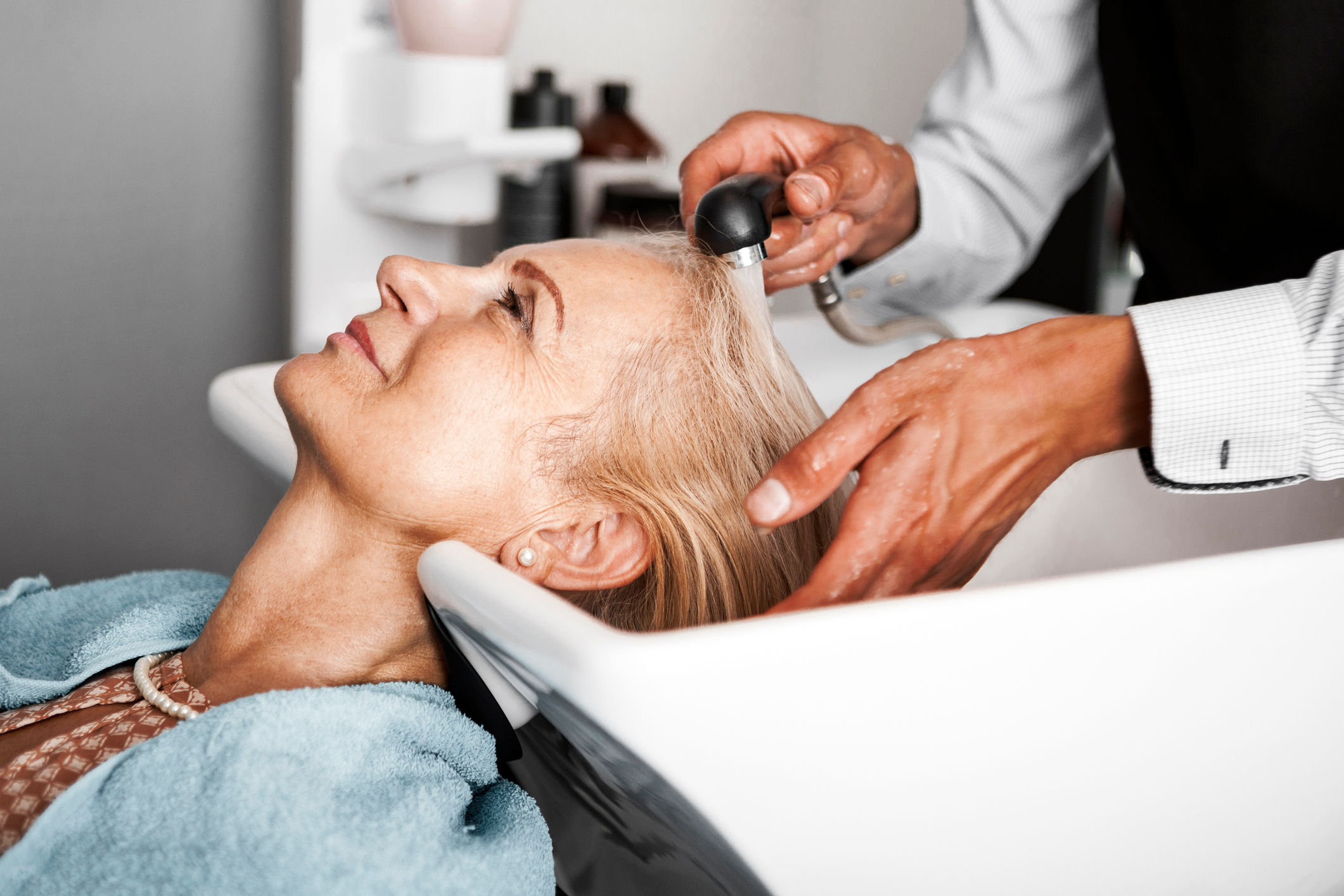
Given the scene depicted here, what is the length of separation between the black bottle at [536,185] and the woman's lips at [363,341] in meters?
0.69

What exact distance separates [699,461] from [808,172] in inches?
12.8

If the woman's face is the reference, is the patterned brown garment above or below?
below

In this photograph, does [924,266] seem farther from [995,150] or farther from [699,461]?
[699,461]

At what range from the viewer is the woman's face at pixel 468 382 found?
2.78 feet

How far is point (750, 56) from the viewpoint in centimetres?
204

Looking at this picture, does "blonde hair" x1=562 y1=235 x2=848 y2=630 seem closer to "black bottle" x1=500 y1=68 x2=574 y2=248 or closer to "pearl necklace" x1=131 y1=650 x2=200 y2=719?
"pearl necklace" x1=131 y1=650 x2=200 y2=719

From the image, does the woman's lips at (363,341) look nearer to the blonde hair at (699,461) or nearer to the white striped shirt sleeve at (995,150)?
the blonde hair at (699,461)

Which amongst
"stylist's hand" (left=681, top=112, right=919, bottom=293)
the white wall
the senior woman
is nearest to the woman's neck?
the senior woman

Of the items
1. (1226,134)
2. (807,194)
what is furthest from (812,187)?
(1226,134)

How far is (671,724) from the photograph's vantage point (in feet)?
1.65

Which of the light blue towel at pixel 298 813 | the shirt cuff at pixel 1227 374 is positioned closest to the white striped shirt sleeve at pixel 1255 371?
the shirt cuff at pixel 1227 374

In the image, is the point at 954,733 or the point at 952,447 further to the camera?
the point at 952,447

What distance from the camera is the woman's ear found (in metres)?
0.88

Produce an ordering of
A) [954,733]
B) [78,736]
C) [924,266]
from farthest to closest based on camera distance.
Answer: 1. [924,266]
2. [78,736]
3. [954,733]
